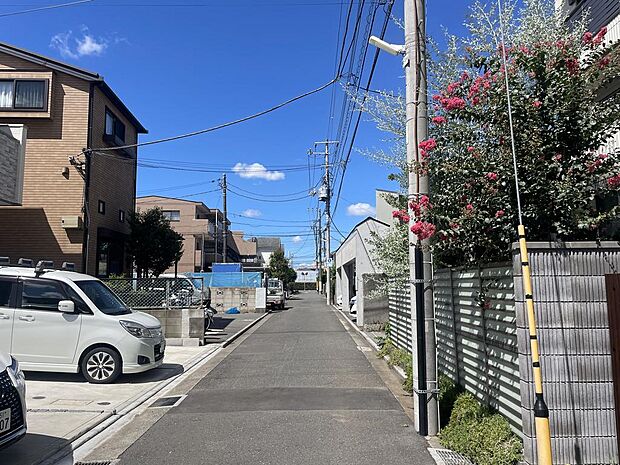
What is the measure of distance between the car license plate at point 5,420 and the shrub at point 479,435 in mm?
4247

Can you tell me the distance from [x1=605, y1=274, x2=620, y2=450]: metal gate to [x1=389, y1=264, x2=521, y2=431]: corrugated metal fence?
0.75 m

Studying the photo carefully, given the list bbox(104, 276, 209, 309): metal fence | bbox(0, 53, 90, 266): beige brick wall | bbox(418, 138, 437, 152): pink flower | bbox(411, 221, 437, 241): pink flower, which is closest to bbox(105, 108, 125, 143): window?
bbox(0, 53, 90, 266): beige brick wall

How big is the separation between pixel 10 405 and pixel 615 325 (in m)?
5.38

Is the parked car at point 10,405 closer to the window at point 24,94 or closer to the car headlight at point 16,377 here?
the car headlight at point 16,377

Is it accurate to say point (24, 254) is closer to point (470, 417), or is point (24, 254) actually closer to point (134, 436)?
point (134, 436)

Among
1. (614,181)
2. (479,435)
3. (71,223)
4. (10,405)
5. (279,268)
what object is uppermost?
(279,268)

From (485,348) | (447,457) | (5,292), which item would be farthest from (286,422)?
(5,292)

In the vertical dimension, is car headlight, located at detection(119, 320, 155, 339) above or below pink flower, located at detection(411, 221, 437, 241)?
below

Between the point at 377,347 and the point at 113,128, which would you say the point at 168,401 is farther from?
the point at 113,128

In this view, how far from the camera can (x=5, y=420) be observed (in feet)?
14.8

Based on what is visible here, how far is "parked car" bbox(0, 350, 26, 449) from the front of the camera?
4.51 m

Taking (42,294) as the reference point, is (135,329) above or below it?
below

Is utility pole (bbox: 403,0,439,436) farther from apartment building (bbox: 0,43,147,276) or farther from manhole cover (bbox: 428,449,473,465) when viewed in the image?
apartment building (bbox: 0,43,147,276)

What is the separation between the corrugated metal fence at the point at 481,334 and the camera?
468 cm
